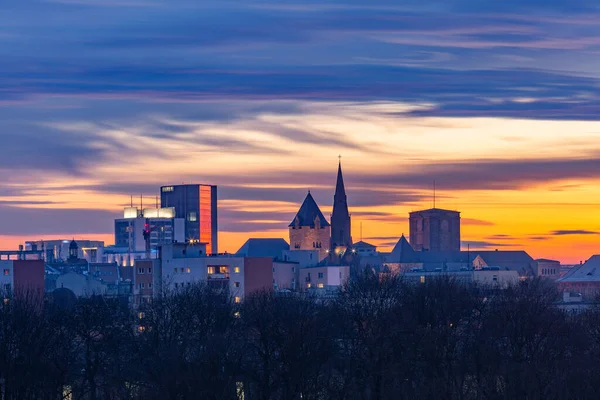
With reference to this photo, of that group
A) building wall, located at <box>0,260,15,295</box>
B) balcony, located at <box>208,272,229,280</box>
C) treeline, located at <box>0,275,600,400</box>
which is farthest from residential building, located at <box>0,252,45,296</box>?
treeline, located at <box>0,275,600,400</box>

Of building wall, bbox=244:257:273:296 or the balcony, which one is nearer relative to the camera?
building wall, bbox=244:257:273:296

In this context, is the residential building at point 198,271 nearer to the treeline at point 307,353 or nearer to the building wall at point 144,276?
the building wall at point 144,276

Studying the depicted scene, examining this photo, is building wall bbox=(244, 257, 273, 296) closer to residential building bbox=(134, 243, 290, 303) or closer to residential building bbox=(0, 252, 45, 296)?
residential building bbox=(134, 243, 290, 303)

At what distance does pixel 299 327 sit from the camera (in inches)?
3401

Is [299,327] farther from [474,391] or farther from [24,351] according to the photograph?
[24,351]

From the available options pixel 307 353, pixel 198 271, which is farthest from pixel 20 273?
pixel 307 353

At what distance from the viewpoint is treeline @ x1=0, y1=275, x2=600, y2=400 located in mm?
74500

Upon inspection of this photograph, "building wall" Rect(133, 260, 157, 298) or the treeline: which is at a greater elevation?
"building wall" Rect(133, 260, 157, 298)

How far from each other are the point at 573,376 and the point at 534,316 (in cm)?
2158

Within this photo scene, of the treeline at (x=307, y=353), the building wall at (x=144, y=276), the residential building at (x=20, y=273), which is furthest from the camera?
the building wall at (x=144, y=276)

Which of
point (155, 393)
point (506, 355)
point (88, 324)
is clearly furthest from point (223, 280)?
point (155, 393)

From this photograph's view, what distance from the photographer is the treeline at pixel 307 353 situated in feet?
244

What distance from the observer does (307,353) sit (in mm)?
80062

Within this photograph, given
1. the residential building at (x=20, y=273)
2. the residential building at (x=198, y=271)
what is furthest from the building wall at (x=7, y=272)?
the residential building at (x=198, y=271)
